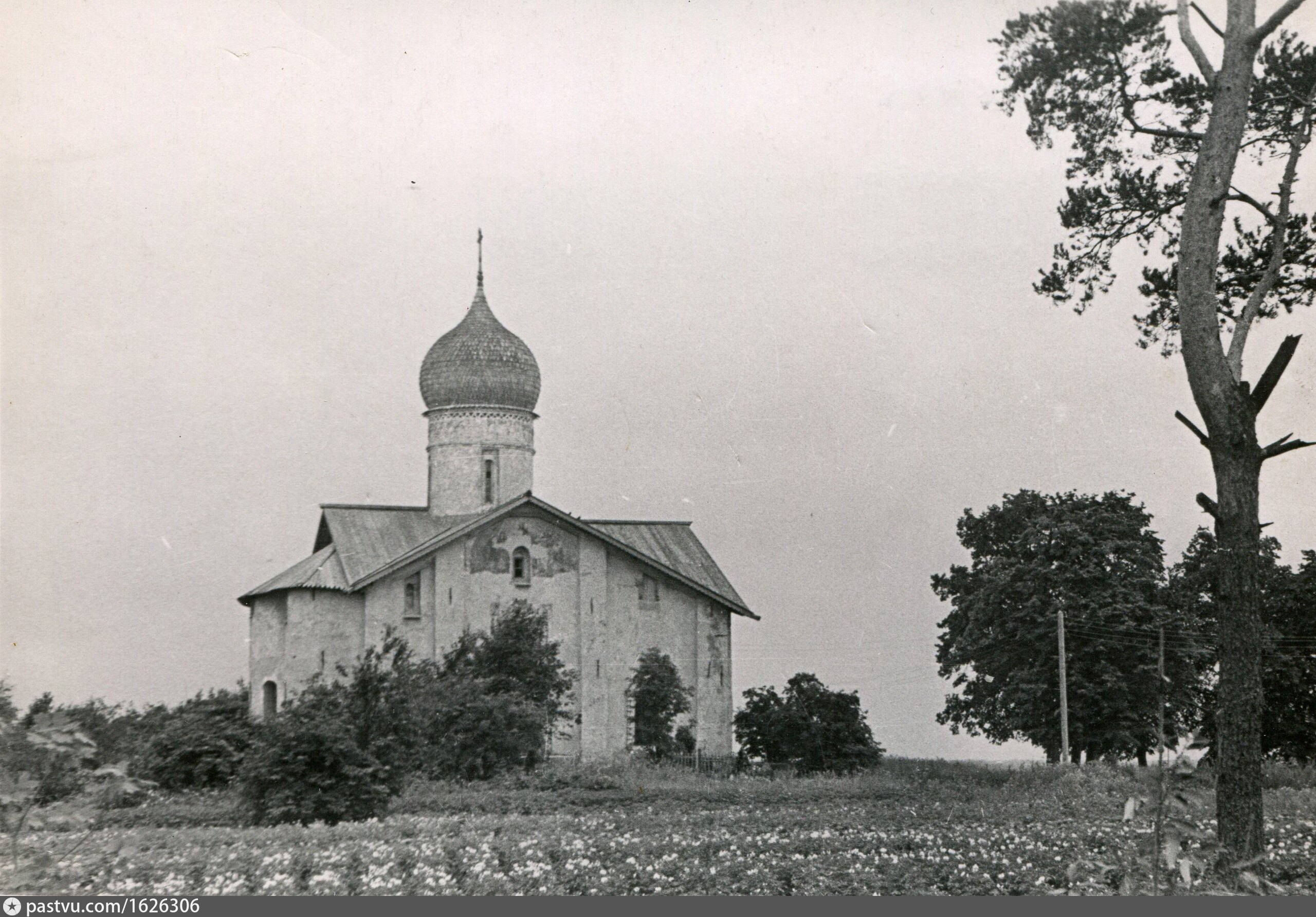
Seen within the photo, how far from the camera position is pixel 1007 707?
128 feet

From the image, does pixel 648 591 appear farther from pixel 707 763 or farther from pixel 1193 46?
pixel 1193 46

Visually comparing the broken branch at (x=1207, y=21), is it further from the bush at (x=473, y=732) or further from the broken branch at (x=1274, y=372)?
the bush at (x=473, y=732)

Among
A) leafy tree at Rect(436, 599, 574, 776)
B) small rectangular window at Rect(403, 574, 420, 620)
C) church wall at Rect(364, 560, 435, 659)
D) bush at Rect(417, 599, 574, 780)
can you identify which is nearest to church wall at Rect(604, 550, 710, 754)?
leafy tree at Rect(436, 599, 574, 776)

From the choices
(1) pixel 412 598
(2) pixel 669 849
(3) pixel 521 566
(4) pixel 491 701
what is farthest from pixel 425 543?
(2) pixel 669 849

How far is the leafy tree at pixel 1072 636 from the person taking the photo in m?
36.6

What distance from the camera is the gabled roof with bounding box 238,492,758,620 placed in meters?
36.2

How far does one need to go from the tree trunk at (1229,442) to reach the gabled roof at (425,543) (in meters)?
24.7

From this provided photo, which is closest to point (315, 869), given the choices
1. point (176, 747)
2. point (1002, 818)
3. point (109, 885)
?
point (109, 885)

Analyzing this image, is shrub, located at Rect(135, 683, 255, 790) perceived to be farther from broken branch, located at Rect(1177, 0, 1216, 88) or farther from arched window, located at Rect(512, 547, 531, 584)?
broken branch, located at Rect(1177, 0, 1216, 88)

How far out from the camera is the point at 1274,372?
13234mm

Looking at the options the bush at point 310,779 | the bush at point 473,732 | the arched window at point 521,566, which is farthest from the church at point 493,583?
the bush at point 310,779

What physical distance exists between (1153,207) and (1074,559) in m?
23.4

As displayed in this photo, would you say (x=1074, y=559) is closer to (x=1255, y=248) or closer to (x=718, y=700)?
(x=718, y=700)

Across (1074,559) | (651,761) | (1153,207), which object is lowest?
(651,761)
